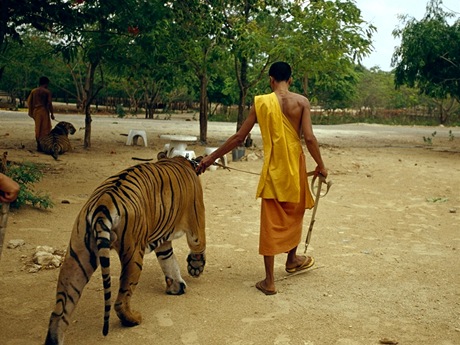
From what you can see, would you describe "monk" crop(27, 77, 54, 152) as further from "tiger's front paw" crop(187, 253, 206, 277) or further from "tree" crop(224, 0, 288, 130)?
"tiger's front paw" crop(187, 253, 206, 277)

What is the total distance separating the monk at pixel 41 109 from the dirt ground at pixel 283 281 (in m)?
4.01

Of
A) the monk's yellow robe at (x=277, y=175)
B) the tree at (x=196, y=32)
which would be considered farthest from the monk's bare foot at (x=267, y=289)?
the tree at (x=196, y=32)

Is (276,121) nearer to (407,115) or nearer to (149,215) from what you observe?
(149,215)

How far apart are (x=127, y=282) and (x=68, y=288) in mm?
440

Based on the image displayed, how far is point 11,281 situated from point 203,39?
9871mm

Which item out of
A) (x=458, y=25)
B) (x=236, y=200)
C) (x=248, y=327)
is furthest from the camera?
(x=458, y=25)

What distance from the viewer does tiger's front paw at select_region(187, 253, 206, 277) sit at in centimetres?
485

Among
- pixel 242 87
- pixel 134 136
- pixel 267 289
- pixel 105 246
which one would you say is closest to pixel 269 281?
pixel 267 289

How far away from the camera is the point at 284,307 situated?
445cm

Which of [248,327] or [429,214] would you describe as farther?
[429,214]

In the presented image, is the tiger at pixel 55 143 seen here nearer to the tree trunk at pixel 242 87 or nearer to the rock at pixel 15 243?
the tree trunk at pixel 242 87

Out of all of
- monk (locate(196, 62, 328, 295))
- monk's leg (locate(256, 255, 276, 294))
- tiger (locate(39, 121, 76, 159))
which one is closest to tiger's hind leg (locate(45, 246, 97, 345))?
monk (locate(196, 62, 328, 295))

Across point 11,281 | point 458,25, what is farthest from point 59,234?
point 458,25

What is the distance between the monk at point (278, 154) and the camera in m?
4.86
